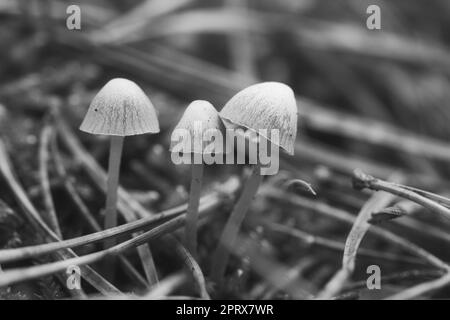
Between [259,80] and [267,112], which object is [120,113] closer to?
[267,112]

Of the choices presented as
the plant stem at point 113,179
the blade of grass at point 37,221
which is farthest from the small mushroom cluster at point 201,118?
the blade of grass at point 37,221

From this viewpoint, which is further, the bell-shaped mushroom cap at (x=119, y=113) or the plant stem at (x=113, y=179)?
the plant stem at (x=113, y=179)

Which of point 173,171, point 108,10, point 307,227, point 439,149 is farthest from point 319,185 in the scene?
point 108,10

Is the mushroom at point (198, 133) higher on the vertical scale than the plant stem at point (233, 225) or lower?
higher

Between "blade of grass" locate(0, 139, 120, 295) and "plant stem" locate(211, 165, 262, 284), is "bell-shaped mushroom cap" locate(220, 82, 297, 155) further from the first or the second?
"blade of grass" locate(0, 139, 120, 295)

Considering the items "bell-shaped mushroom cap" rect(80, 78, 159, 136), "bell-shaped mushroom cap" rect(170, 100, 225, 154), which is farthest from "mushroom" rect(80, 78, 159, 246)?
"bell-shaped mushroom cap" rect(170, 100, 225, 154)

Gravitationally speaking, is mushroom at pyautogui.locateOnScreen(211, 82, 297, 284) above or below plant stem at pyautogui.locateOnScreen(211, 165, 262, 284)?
above

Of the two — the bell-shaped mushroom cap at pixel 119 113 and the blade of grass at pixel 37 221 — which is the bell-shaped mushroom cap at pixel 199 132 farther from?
the blade of grass at pixel 37 221
